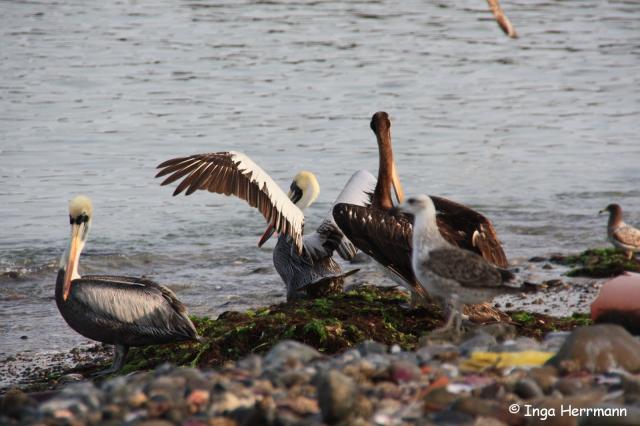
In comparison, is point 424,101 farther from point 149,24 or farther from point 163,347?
point 163,347

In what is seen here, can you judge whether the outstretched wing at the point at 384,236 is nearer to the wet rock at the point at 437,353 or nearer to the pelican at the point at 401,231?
the pelican at the point at 401,231

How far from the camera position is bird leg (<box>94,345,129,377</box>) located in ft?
21.4

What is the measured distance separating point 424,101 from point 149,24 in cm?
763

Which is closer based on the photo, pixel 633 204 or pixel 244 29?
pixel 633 204

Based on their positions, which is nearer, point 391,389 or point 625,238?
point 391,389

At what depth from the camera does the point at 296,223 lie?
793cm

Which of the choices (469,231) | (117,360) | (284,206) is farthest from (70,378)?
(469,231)

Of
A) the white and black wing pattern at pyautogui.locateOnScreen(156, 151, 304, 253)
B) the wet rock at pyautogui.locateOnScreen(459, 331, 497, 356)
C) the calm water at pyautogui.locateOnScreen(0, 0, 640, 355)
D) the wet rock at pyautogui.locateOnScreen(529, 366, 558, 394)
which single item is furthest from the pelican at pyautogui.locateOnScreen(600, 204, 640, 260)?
the wet rock at pyautogui.locateOnScreen(529, 366, 558, 394)

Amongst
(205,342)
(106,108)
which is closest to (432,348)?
(205,342)

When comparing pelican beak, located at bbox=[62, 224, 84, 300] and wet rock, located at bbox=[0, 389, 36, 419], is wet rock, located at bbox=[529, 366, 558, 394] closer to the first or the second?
wet rock, located at bbox=[0, 389, 36, 419]

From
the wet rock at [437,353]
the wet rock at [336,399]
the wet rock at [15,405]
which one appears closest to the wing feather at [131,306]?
the wet rock at [437,353]

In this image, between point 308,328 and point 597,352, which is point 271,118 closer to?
point 308,328

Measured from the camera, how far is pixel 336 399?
4000 millimetres

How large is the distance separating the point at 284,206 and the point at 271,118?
304 inches
